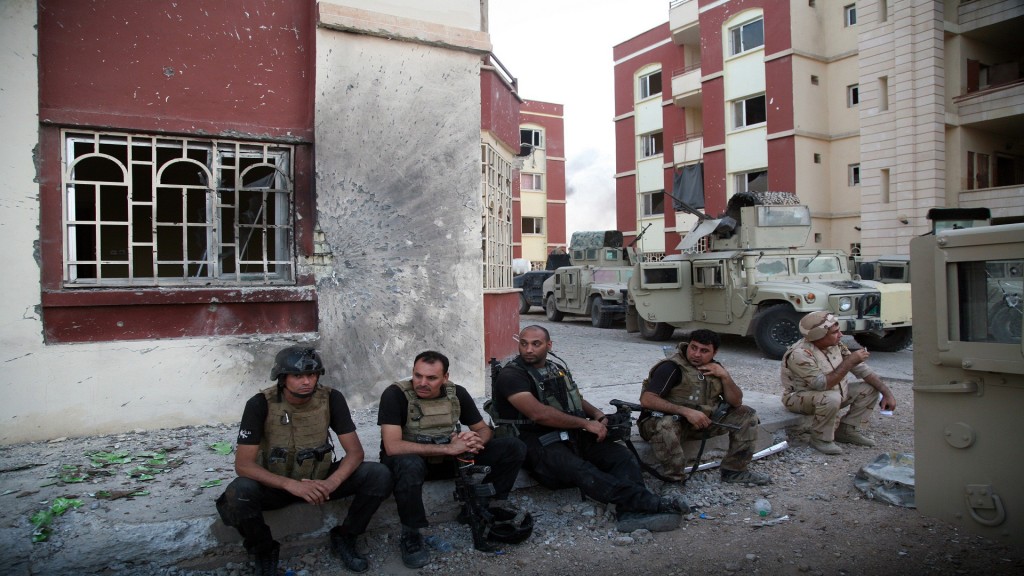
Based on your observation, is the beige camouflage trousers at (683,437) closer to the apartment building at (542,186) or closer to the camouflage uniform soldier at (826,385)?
the camouflage uniform soldier at (826,385)

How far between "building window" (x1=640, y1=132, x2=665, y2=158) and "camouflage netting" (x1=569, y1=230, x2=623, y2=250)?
425 inches

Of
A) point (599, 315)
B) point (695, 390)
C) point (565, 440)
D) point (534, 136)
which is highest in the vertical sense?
point (534, 136)

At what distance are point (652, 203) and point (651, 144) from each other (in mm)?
2366

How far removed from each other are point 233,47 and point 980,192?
16.9 metres

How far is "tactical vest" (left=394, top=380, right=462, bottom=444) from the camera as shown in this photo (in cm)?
374

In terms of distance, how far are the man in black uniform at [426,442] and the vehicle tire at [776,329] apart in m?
7.00

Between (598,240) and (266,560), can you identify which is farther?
(598,240)

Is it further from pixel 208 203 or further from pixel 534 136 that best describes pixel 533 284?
pixel 534 136

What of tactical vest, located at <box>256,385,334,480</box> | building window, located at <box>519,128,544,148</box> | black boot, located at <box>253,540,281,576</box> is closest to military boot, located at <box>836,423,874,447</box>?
tactical vest, located at <box>256,385,334,480</box>

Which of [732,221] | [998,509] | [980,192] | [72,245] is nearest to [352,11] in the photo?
[72,245]

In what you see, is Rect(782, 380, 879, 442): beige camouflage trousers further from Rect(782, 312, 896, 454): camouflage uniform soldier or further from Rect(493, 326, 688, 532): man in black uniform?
Rect(493, 326, 688, 532): man in black uniform

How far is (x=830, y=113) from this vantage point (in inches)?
850

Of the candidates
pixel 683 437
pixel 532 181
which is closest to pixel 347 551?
pixel 683 437

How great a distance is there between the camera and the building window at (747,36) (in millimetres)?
21938
